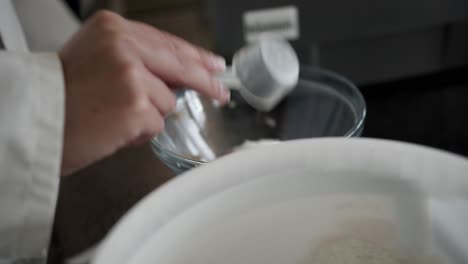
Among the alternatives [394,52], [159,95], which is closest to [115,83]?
[159,95]

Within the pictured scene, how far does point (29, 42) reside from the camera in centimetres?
52

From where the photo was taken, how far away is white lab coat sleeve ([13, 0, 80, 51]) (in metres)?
0.53

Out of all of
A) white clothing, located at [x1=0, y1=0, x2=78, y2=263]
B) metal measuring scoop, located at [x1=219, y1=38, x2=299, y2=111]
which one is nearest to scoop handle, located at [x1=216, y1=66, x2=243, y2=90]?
metal measuring scoop, located at [x1=219, y1=38, x2=299, y2=111]

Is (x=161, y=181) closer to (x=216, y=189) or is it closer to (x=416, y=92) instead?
(x=216, y=189)

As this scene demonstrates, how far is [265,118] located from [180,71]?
0.13m

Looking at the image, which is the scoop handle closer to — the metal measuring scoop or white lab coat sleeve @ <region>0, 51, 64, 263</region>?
the metal measuring scoop

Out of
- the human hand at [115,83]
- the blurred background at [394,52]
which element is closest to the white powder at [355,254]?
the human hand at [115,83]

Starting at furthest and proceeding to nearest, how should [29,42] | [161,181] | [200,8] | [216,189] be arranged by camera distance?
[200,8] → [29,42] → [161,181] → [216,189]

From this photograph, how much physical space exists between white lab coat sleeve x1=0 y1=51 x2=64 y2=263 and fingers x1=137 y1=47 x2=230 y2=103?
6cm

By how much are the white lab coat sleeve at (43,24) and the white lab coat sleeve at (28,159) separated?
0.27 meters

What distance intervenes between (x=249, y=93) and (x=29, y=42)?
0.25 meters

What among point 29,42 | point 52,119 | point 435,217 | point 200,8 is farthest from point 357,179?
point 200,8

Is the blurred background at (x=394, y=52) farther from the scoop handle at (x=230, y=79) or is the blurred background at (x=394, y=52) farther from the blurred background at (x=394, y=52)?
the scoop handle at (x=230, y=79)

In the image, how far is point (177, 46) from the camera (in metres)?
0.33
